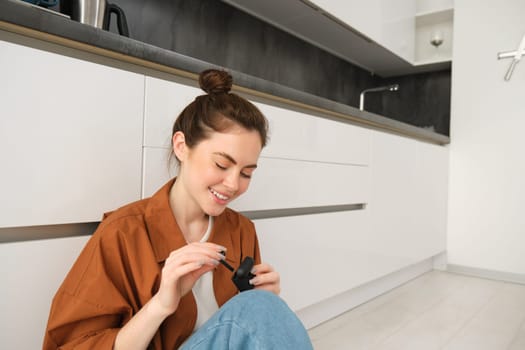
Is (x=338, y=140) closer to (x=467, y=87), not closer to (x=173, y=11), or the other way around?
(x=173, y=11)

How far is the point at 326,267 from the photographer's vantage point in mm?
1668

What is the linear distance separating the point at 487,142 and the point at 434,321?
147 cm

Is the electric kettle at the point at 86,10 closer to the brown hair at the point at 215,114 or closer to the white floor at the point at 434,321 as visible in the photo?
the brown hair at the point at 215,114

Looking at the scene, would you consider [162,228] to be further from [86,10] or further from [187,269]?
[86,10]

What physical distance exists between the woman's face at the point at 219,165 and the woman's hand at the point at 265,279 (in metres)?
0.15

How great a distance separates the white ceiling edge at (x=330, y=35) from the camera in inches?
81.7

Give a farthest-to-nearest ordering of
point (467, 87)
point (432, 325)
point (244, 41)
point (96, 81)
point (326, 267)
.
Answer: point (467, 87)
point (244, 41)
point (432, 325)
point (326, 267)
point (96, 81)

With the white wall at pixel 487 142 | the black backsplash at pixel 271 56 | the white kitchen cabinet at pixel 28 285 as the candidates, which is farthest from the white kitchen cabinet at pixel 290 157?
the white wall at pixel 487 142

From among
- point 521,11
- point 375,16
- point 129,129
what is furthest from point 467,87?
point 129,129

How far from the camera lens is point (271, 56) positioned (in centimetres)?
228

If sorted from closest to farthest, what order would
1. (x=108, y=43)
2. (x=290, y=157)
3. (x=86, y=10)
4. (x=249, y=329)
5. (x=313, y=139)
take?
(x=249, y=329)
(x=108, y=43)
(x=86, y=10)
(x=290, y=157)
(x=313, y=139)

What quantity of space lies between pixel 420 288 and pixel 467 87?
1.46 m

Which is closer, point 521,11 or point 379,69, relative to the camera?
point 521,11

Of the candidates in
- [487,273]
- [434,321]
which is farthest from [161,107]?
[487,273]
